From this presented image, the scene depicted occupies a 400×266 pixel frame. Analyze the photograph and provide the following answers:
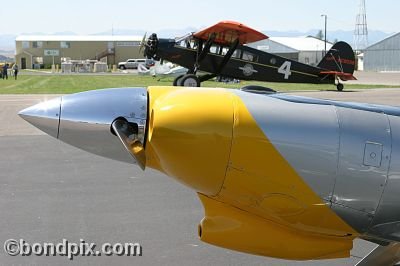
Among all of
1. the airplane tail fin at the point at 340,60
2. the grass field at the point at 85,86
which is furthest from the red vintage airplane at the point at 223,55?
the grass field at the point at 85,86

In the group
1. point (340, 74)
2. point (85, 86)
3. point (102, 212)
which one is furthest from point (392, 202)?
point (85, 86)

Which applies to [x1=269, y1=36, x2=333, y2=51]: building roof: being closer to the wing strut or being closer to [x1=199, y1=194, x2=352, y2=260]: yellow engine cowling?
the wing strut

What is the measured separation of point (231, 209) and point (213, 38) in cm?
1780

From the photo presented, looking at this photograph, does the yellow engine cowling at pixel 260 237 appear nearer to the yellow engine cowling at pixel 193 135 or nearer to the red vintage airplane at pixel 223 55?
the yellow engine cowling at pixel 193 135

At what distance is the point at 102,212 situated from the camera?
5191mm

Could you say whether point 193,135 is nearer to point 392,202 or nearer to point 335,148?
point 335,148

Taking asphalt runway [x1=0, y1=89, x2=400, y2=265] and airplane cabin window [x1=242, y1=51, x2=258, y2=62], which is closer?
asphalt runway [x1=0, y1=89, x2=400, y2=265]

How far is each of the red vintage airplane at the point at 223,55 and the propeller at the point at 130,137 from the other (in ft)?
52.7

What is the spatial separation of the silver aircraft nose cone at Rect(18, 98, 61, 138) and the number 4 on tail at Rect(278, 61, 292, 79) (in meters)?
19.9

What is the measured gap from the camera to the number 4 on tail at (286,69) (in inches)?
869

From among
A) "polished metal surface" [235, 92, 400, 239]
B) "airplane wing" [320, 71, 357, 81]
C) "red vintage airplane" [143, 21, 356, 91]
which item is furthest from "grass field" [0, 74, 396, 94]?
"polished metal surface" [235, 92, 400, 239]

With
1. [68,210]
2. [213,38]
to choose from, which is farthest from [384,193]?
[213,38]

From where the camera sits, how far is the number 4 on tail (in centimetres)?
2208

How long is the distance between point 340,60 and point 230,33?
819 centimetres
